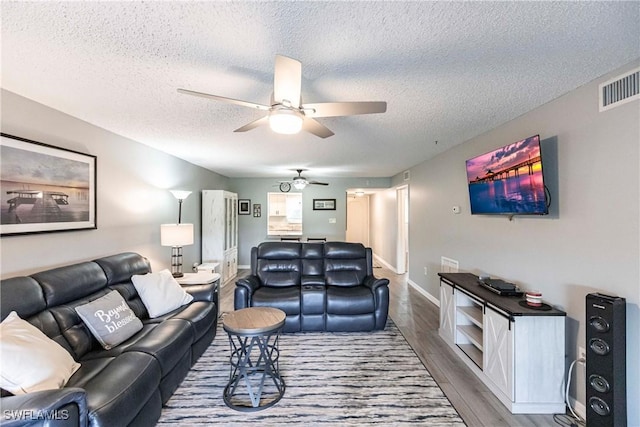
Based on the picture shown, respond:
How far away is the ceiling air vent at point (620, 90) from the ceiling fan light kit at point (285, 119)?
6.64ft

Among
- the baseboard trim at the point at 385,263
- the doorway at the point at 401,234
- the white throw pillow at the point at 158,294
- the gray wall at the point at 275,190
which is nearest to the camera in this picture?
the white throw pillow at the point at 158,294

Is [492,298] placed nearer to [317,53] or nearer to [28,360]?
[317,53]

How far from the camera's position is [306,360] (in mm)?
2820

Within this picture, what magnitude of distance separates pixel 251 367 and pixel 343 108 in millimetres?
2386

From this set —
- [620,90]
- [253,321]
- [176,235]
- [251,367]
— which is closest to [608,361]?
[620,90]

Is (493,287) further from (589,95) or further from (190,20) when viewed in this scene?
(190,20)

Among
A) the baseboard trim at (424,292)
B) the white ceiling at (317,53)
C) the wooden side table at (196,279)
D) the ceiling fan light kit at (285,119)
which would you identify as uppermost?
the white ceiling at (317,53)

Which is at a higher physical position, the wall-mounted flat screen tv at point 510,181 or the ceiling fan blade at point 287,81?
the ceiling fan blade at point 287,81

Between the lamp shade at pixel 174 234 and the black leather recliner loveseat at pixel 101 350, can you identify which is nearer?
the black leather recliner loveseat at pixel 101 350

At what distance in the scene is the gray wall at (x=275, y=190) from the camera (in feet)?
24.4

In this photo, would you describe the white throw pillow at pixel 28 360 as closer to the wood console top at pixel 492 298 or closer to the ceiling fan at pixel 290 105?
the ceiling fan at pixel 290 105

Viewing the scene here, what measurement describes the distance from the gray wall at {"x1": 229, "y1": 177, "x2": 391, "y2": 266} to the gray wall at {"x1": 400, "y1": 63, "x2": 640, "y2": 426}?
4.38 m

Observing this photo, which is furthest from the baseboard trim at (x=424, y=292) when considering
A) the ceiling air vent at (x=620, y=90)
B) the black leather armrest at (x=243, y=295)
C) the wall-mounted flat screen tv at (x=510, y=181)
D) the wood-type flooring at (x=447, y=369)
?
the ceiling air vent at (x=620, y=90)

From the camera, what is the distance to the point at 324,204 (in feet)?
24.7
